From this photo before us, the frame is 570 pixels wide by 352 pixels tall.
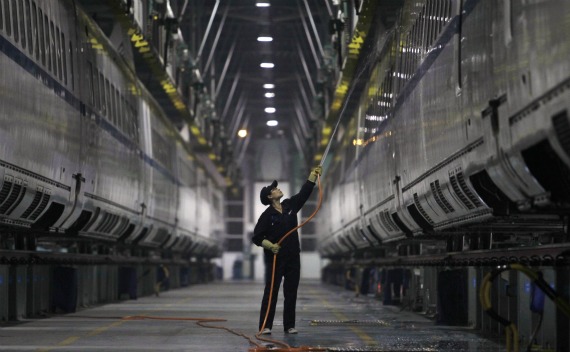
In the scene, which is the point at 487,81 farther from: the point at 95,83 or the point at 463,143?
the point at 95,83

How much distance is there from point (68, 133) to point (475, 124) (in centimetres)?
902

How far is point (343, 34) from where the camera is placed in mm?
30406

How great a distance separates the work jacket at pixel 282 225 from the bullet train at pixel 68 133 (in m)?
3.07

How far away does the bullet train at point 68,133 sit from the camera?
14.6 meters

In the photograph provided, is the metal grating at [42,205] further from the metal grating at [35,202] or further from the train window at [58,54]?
the train window at [58,54]

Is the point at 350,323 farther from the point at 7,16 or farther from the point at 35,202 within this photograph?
the point at 7,16

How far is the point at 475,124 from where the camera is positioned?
11.4m

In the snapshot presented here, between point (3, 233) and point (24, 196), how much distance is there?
404 centimetres

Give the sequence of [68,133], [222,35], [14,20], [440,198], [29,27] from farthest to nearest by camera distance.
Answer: [222,35], [68,133], [29,27], [440,198], [14,20]

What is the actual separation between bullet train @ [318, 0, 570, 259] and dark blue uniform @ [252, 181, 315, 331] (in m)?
1.85

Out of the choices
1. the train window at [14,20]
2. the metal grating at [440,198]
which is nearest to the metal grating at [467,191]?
the metal grating at [440,198]

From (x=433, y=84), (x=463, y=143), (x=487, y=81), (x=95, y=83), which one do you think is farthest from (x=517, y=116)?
(x=95, y=83)

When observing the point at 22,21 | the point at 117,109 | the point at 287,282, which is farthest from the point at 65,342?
the point at 117,109

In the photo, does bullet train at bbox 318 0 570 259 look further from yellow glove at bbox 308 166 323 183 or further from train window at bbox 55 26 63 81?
train window at bbox 55 26 63 81
